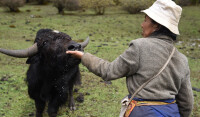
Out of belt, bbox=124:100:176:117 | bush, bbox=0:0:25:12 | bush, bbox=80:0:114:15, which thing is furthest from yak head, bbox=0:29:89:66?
bush, bbox=0:0:25:12

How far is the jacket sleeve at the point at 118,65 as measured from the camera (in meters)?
1.85

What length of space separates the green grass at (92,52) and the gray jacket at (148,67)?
2291mm

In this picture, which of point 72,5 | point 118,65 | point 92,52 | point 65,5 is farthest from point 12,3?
point 118,65

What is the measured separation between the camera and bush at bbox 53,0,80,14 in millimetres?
15994

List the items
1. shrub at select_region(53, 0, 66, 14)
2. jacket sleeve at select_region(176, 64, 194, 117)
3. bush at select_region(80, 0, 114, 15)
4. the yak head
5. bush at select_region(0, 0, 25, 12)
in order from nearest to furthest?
jacket sleeve at select_region(176, 64, 194, 117), the yak head, bush at select_region(0, 0, 25, 12), bush at select_region(80, 0, 114, 15), shrub at select_region(53, 0, 66, 14)

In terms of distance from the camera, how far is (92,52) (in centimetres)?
769

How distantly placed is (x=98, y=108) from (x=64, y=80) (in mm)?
1217

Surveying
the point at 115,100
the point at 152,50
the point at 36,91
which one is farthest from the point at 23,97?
the point at 152,50

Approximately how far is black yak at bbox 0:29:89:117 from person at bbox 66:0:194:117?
79 cm

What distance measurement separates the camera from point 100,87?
5129 mm

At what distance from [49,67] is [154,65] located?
1.77 meters

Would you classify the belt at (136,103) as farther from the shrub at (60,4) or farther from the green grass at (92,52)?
the shrub at (60,4)

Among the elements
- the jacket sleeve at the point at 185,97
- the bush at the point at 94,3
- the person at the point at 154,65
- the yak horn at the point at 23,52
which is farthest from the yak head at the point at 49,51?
the bush at the point at 94,3

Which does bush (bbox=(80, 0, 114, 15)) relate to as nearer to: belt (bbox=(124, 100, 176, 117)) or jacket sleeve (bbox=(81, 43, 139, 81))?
jacket sleeve (bbox=(81, 43, 139, 81))
